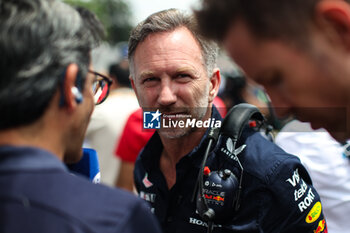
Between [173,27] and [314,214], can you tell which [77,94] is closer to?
[173,27]

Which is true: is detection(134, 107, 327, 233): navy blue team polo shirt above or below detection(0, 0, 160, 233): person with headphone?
below

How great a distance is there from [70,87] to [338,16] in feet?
2.58

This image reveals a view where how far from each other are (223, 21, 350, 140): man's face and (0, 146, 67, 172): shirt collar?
0.65m

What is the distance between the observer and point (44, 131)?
1215 millimetres

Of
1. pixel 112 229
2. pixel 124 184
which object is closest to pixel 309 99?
pixel 112 229

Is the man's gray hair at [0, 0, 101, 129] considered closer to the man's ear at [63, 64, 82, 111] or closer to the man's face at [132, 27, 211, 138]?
the man's ear at [63, 64, 82, 111]

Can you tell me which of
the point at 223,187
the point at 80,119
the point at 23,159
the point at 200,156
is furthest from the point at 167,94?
the point at 23,159

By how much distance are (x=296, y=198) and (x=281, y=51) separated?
3.20 feet

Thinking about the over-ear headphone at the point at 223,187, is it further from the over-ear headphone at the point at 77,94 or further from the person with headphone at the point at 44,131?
the over-ear headphone at the point at 77,94

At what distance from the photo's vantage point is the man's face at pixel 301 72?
43.7 inches

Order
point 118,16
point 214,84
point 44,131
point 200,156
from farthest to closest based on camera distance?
point 118,16 → point 214,84 → point 200,156 → point 44,131

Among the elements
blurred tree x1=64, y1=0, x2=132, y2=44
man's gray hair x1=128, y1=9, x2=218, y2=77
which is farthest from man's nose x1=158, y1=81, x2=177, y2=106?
blurred tree x1=64, y1=0, x2=132, y2=44

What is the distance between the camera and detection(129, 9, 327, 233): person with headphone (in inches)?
74.7

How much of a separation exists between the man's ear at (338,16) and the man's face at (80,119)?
76cm
